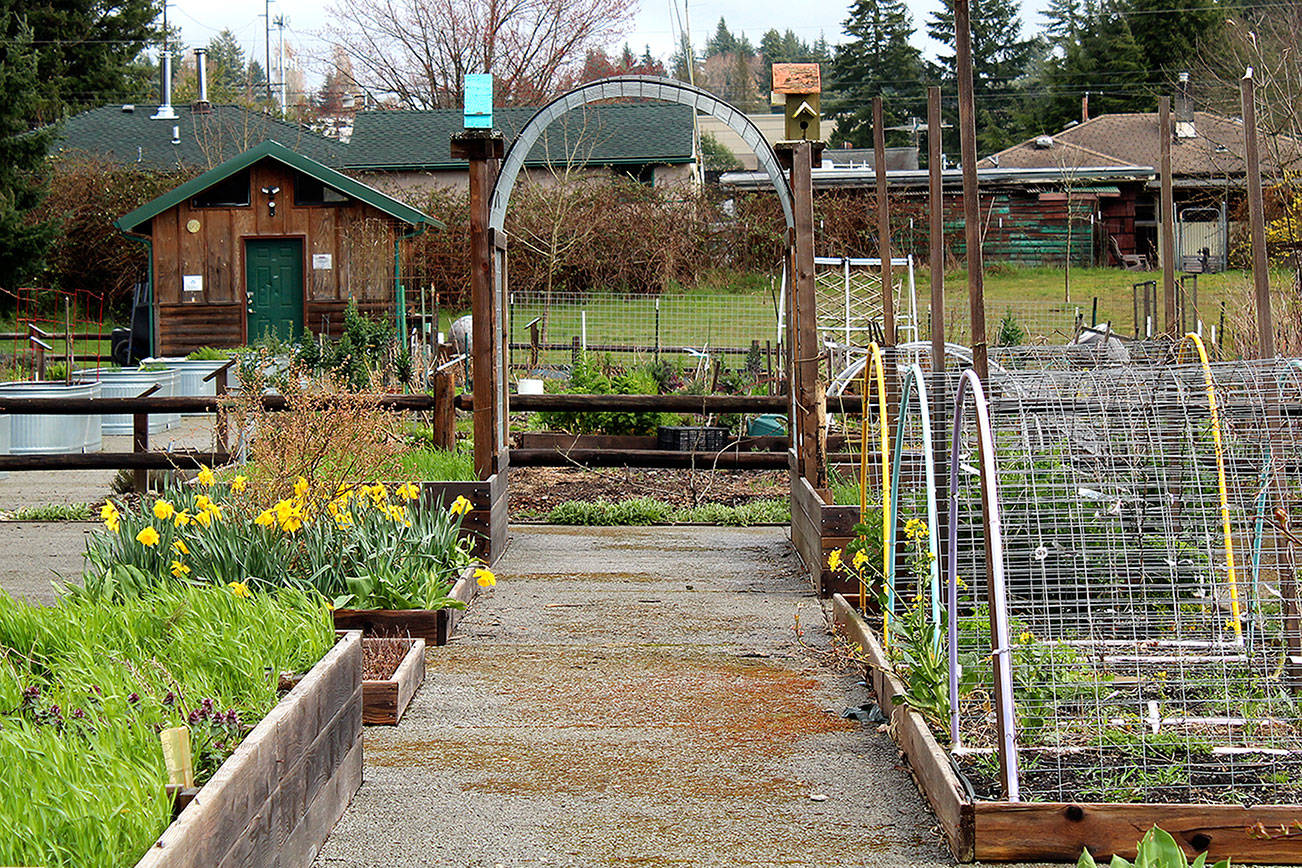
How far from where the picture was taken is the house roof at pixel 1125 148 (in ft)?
119

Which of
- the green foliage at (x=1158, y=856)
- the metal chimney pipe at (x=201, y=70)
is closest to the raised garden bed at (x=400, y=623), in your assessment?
the green foliage at (x=1158, y=856)

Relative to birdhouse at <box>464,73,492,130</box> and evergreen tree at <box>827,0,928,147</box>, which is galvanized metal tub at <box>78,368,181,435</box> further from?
evergreen tree at <box>827,0,928,147</box>

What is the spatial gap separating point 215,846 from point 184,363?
16.4m

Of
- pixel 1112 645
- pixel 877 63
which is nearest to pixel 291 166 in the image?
pixel 1112 645

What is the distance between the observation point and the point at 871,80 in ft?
180

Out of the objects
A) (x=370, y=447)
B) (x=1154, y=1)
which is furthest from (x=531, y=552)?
(x=1154, y=1)

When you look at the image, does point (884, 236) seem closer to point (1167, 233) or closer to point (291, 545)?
point (1167, 233)

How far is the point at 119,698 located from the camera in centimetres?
315

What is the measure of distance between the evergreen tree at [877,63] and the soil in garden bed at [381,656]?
51529mm

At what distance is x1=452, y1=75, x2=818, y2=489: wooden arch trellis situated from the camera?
8.00 metres

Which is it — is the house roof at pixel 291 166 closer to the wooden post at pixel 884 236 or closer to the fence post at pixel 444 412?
the fence post at pixel 444 412

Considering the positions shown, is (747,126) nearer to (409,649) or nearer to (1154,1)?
(409,649)

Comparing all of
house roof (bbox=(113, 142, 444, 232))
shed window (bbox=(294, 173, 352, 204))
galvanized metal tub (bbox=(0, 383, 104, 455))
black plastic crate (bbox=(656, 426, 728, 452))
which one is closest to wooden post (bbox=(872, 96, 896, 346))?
black plastic crate (bbox=(656, 426, 728, 452))

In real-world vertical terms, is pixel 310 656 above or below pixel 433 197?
below
